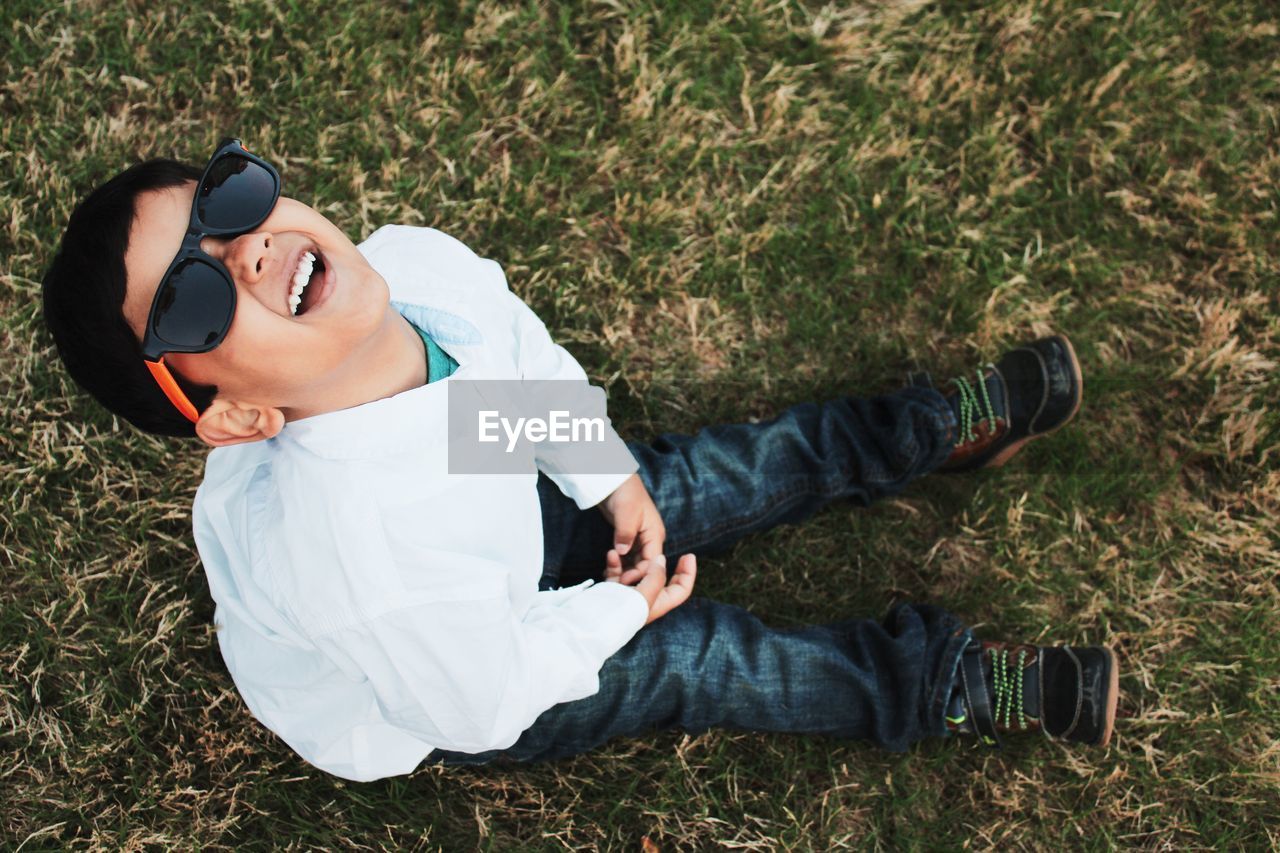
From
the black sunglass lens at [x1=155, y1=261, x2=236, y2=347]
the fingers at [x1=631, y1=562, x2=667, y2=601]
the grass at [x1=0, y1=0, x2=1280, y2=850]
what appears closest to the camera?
the black sunglass lens at [x1=155, y1=261, x2=236, y2=347]

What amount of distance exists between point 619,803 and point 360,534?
1216 millimetres

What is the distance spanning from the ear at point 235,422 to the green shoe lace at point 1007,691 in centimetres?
180

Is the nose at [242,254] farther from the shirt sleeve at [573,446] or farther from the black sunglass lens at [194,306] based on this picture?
the shirt sleeve at [573,446]

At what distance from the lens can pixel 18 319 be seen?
2775 mm

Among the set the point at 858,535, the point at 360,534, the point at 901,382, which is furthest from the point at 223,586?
the point at 901,382

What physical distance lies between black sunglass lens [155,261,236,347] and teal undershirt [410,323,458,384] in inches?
18.6

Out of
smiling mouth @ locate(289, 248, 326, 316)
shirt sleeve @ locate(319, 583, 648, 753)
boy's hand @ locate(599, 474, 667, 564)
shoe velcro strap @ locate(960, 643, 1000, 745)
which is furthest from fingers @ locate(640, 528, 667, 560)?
smiling mouth @ locate(289, 248, 326, 316)

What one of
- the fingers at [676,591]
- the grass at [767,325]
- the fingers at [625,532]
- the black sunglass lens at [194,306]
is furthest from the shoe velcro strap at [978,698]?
the black sunglass lens at [194,306]

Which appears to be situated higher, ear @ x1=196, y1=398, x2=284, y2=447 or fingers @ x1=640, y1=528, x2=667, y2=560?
ear @ x1=196, y1=398, x2=284, y2=447

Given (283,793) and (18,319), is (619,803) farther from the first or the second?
(18,319)

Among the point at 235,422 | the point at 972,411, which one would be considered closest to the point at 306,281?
the point at 235,422

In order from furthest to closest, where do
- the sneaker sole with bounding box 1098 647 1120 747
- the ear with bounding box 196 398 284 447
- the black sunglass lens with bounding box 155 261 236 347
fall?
the sneaker sole with bounding box 1098 647 1120 747 < the ear with bounding box 196 398 284 447 < the black sunglass lens with bounding box 155 261 236 347

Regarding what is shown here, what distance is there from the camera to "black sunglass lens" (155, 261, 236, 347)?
1583 millimetres

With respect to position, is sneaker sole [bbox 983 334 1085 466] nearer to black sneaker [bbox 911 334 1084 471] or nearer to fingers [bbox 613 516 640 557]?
black sneaker [bbox 911 334 1084 471]
